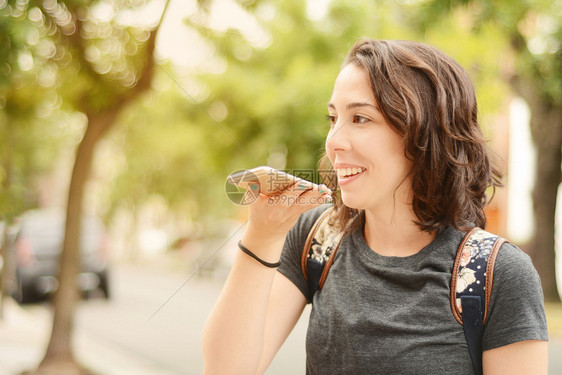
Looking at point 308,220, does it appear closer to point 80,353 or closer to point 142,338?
point 80,353

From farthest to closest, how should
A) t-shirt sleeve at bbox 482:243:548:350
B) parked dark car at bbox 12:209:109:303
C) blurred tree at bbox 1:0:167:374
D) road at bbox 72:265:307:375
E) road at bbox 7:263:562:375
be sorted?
parked dark car at bbox 12:209:109:303
road at bbox 72:265:307:375
road at bbox 7:263:562:375
blurred tree at bbox 1:0:167:374
t-shirt sleeve at bbox 482:243:548:350

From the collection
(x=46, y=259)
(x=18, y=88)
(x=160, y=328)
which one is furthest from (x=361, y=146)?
(x=46, y=259)

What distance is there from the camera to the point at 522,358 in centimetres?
114

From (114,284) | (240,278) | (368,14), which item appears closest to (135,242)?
(114,284)

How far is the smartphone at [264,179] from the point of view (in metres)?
1.14

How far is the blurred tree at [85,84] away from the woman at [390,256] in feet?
9.59

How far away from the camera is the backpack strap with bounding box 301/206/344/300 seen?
139cm

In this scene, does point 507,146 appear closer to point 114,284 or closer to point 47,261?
point 114,284

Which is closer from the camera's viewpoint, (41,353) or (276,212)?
(276,212)

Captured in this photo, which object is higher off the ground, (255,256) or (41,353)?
(255,256)

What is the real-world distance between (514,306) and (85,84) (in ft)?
12.4

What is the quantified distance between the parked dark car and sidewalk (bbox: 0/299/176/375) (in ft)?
5.06

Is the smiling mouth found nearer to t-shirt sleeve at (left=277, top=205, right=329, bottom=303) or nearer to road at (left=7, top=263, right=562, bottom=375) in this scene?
t-shirt sleeve at (left=277, top=205, right=329, bottom=303)

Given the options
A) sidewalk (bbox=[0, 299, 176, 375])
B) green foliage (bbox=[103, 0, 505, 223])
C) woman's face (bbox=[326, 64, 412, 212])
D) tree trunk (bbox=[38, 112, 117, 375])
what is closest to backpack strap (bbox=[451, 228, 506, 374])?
woman's face (bbox=[326, 64, 412, 212])
